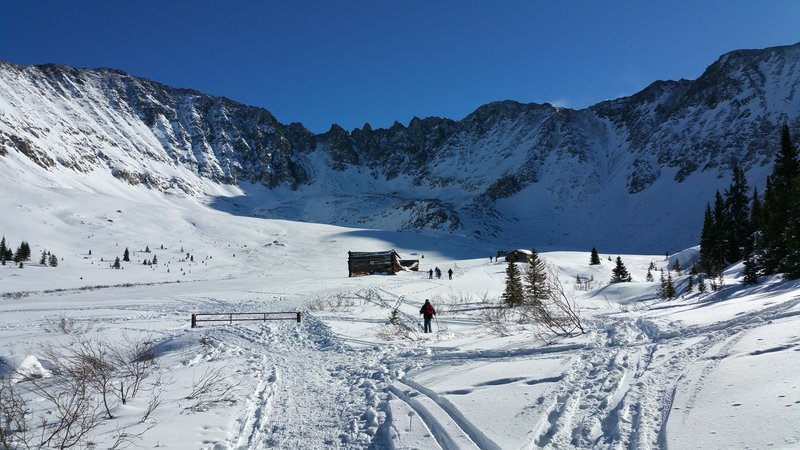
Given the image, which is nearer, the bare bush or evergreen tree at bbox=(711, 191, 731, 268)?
the bare bush

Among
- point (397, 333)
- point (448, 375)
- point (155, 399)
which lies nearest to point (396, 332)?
point (397, 333)

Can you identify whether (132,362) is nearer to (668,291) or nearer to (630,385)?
(630,385)

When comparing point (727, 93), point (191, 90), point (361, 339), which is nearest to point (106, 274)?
point (361, 339)

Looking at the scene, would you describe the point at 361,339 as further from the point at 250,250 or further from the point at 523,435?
the point at 250,250

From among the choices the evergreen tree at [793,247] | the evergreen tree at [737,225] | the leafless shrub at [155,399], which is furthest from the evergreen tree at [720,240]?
the leafless shrub at [155,399]

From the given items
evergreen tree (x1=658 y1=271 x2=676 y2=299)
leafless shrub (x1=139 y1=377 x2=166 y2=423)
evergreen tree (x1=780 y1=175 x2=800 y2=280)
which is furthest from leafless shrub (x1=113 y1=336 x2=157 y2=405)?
evergreen tree (x1=658 y1=271 x2=676 y2=299)

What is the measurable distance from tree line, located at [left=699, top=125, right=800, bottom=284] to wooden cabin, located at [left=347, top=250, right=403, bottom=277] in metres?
29.7

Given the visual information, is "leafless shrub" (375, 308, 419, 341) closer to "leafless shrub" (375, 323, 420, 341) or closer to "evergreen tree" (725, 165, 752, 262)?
"leafless shrub" (375, 323, 420, 341)

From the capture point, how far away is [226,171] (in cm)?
16862

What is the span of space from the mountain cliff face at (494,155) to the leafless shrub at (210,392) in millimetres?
98753

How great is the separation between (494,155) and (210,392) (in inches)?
6960

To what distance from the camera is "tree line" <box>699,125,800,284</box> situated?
18.2 m

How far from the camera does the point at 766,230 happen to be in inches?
893

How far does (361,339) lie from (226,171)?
16747cm
